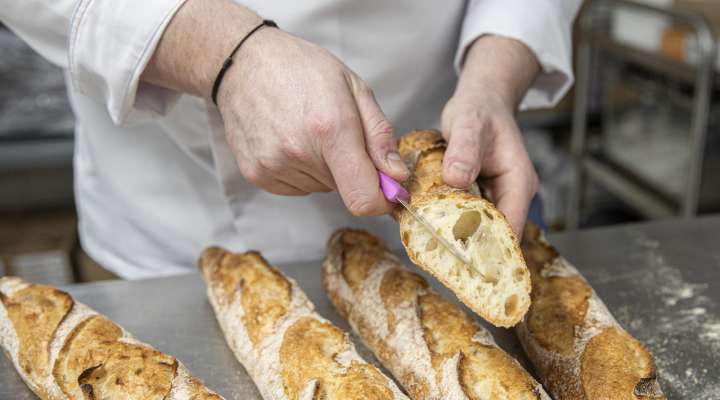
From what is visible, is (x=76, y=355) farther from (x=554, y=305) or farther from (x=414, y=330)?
(x=554, y=305)

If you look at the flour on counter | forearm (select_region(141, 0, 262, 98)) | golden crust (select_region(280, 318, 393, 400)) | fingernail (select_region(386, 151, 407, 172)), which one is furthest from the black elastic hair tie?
the flour on counter

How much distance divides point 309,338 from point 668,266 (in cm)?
72

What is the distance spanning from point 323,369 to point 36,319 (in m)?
0.47

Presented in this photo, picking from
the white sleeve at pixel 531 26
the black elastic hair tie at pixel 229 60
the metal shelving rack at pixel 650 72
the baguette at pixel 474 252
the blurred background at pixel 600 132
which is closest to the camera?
the baguette at pixel 474 252

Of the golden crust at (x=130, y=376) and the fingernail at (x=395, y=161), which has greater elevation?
the fingernail at (x=395, y=161)

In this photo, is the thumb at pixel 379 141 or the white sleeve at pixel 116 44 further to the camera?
the white sleeve at pixel 116 44

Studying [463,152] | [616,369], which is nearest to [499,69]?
[463,152]

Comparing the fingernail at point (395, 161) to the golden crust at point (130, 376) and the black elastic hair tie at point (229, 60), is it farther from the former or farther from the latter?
the golden crust at point (130, 376)

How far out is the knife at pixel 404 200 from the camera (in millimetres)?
929

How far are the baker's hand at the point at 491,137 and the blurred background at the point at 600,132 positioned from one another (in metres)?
1.34

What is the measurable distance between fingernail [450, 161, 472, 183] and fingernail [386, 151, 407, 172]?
0.06m

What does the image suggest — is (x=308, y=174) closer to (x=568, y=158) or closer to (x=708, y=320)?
(x=708, y=320)

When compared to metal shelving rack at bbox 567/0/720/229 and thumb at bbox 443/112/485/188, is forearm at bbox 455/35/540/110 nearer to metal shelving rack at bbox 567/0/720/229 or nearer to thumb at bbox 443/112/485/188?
thumb at bbox 443/112/485/188

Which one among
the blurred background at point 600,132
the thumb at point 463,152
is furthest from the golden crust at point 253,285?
the blurred background at point 600,132
